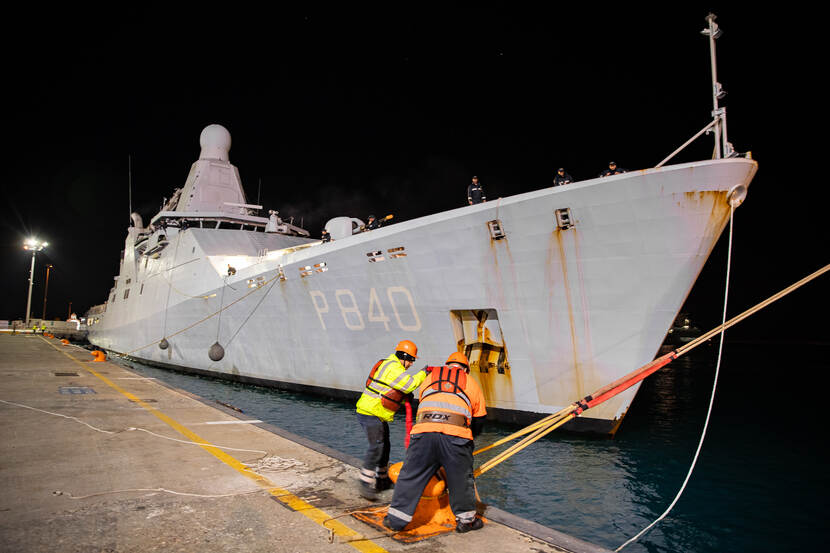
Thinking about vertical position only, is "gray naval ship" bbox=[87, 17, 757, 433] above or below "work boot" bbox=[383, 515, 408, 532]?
above

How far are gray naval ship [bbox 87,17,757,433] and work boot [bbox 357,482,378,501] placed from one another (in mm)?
5614

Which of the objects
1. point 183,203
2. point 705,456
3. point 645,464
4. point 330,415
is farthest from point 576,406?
point 183,203

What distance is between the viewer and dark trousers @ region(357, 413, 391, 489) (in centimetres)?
430

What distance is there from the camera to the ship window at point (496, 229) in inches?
356

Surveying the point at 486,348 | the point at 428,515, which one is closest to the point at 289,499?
the point at 428,515

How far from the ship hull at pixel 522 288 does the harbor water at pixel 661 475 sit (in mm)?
1126

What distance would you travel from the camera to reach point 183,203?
909 inches

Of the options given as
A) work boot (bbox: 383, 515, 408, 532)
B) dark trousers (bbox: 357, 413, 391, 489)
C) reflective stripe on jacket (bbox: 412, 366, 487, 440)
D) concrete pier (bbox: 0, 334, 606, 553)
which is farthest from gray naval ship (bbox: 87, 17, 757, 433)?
work boot (bbox: 383, 515, 408, 532)

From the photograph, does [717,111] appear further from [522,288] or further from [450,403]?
[450,403]

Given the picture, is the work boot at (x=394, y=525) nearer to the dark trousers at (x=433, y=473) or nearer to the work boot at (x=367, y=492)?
the dark trousers at (x=433, y=473)

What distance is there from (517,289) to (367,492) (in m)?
5.79

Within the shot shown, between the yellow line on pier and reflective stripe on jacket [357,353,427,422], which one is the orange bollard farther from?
reflective stripe on jacket [357,353,427,422]

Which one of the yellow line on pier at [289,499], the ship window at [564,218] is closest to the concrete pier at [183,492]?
the yellow line on pier at [289,499]

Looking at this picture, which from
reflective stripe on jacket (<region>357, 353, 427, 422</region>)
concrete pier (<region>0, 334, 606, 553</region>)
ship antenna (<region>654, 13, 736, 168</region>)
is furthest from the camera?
ship antenna (<region>654, 13, 736, 168</region>)
